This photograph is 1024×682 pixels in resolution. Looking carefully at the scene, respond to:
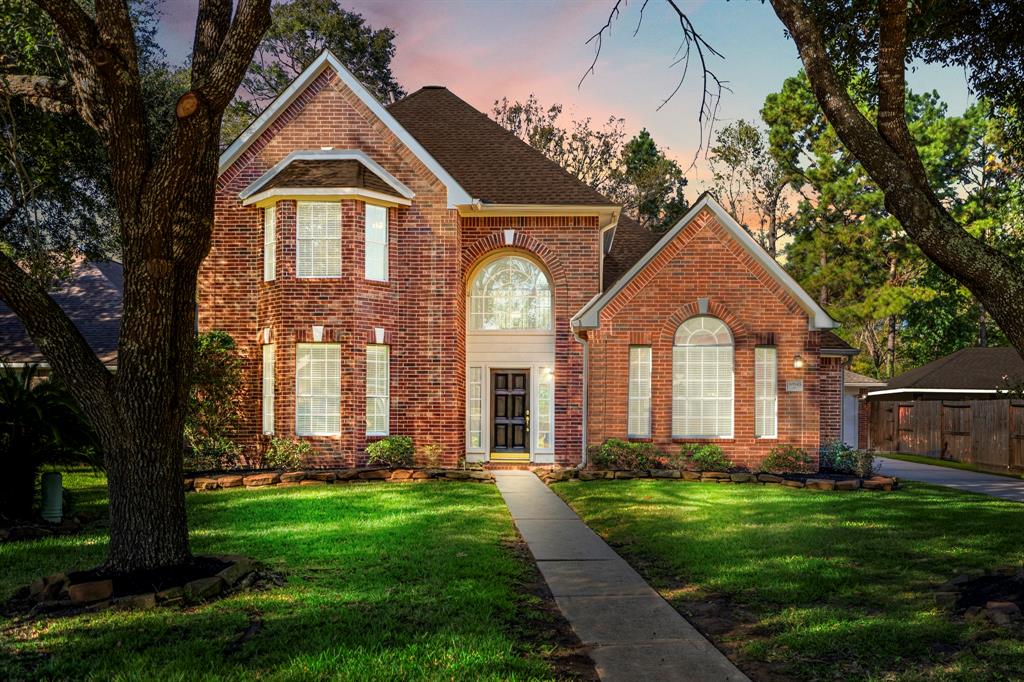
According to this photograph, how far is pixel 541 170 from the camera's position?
2166cm

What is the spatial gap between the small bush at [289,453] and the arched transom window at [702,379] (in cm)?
864

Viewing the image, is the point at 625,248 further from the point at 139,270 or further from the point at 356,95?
the point at 139,270

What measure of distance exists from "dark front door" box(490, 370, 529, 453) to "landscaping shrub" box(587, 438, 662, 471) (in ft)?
9.65

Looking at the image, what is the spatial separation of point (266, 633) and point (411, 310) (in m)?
14.0

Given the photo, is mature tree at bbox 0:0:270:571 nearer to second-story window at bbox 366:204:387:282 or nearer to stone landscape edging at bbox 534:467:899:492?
stone landscape edging at bbox 534:467:899:492

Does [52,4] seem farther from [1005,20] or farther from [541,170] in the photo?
[541,170]

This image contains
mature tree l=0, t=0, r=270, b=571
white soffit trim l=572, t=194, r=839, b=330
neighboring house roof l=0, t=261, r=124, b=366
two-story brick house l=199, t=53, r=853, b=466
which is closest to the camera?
mature tree l=0, t=0, r=270, b=571

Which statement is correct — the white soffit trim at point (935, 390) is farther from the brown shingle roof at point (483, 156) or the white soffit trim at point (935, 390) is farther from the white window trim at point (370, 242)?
the white window trim at point (370, 242)

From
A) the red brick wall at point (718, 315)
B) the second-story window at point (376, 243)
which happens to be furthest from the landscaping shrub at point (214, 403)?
the red brick wall at point (718, 315)

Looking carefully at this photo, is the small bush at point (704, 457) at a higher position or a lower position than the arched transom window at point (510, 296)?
lower

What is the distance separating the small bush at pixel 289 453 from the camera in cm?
1834

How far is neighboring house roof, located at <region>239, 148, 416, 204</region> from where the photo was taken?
18484 millimetres

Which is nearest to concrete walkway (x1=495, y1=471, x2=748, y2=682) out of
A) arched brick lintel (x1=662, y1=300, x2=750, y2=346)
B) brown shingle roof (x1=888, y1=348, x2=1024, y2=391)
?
arched brick lintel (x1=662, y1=300, x2=750, y2=346)

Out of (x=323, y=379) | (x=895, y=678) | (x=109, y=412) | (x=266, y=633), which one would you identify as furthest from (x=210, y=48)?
(x=323, y=379)
